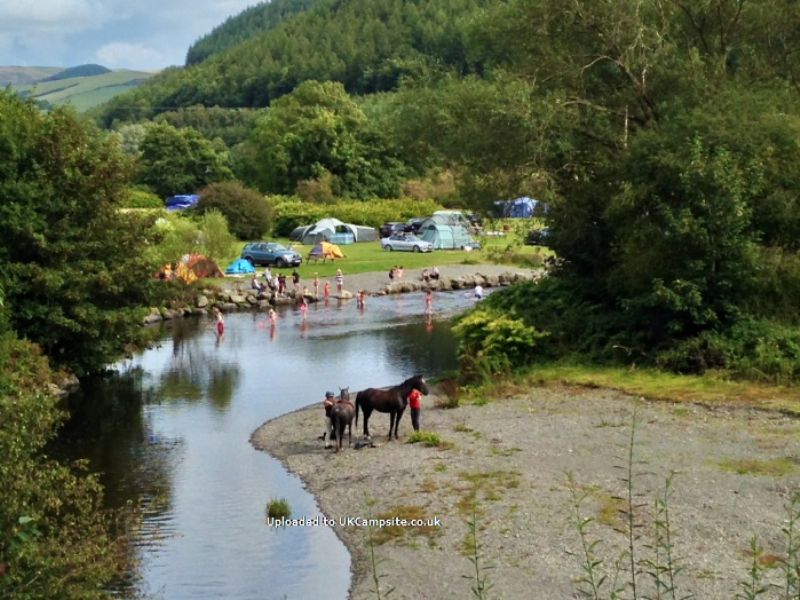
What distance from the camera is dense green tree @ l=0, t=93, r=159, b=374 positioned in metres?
35.6

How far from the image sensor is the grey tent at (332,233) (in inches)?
3529

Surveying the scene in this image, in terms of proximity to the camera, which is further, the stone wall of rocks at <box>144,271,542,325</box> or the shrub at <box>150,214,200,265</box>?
the shrub at <box>150,214,200,265</box>

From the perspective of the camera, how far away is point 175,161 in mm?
122062

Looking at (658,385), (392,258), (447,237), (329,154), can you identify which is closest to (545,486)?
(658,385)

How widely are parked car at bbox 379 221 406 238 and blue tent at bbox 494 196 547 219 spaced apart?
2065 inches

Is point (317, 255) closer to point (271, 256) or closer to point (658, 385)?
point (271, 256)

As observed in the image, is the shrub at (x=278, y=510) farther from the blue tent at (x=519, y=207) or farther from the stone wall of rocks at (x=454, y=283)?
the stone wall of rocks at (x=454, y=283)

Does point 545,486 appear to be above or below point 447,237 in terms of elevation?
below

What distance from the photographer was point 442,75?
44.4 m

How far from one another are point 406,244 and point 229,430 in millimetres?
54991

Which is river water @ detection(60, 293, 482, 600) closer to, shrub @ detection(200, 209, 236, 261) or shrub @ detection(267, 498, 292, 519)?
shrub @ detection(267, 498, 292, 519)

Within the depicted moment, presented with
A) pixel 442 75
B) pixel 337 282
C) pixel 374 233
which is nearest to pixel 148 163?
pixel 374 233

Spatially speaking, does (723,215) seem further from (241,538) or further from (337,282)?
(337,282)

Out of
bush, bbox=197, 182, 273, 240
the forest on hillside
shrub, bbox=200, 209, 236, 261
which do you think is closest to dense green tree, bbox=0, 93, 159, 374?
the forest on hillside
